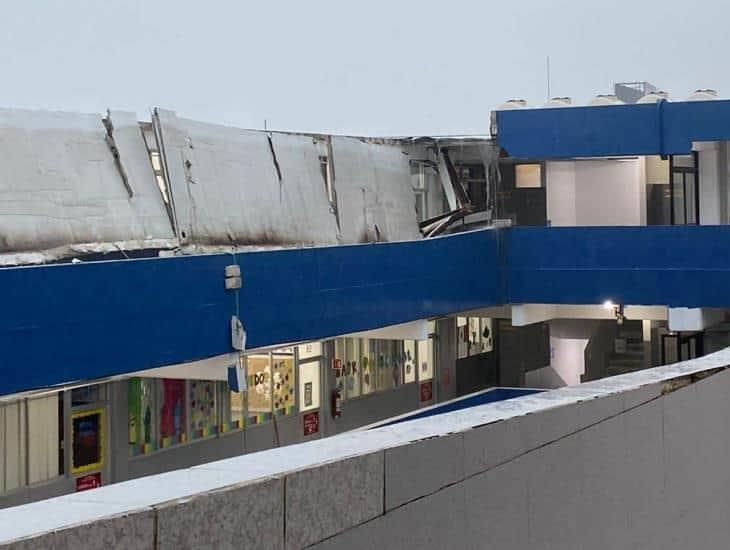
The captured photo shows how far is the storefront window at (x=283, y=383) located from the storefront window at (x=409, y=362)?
5035 mm

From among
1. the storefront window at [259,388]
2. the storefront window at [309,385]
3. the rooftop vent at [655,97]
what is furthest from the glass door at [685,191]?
the storefront window at [259,388]

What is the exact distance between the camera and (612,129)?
2409 centimetres

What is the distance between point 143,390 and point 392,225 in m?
7.30

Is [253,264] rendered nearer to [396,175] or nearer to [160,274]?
[160,274]

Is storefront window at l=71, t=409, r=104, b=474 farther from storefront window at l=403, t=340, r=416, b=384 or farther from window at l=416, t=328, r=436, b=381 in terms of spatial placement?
window at l=416, t=328, r=436, b=381

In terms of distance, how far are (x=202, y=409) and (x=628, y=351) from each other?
1365cm

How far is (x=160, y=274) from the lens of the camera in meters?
13.8

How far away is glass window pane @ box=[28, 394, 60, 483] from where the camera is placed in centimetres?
1417

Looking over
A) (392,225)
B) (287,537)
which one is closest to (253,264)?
(392,225)

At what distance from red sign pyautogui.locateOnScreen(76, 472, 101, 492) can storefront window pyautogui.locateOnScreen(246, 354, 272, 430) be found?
4131mm

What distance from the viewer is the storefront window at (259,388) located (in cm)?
1927

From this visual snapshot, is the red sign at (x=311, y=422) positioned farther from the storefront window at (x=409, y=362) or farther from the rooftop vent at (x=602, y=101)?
the rooftop vent at (x=602, y=101)

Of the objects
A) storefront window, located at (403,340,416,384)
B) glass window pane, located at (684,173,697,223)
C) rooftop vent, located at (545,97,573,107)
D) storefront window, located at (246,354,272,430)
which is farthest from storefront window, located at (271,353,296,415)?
glass window pane, located at (684,173,697,223)

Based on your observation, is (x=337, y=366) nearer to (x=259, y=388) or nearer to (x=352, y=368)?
(x=352, y=368)
